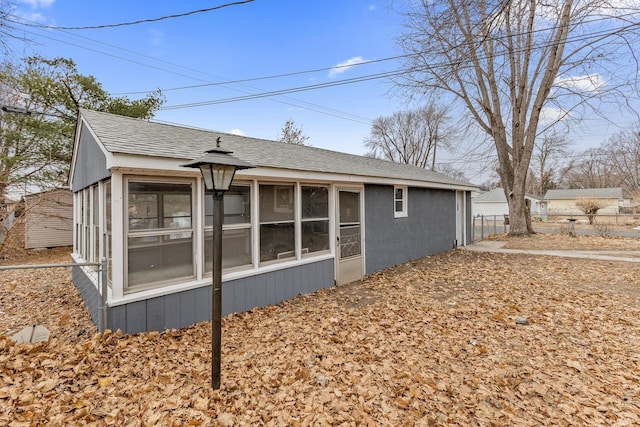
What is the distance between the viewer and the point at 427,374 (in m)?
2.99

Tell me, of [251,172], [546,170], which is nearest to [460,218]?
[251,172]

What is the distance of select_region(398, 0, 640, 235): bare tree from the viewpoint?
8.24m

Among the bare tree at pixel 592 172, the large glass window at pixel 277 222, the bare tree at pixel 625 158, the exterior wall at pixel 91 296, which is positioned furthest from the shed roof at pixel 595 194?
the exterior wall at pixel 91 296

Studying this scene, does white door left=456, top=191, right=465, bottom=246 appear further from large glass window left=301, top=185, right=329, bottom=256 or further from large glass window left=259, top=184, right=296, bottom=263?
large glass window left=259, top=184, right=296, bottom=263

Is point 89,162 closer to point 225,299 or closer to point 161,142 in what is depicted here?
point 161,142

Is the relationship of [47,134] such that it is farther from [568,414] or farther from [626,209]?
[626,209]

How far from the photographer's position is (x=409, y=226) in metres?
8.79

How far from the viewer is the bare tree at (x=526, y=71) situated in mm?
8242

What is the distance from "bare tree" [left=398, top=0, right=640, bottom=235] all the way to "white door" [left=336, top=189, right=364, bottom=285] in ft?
12.9

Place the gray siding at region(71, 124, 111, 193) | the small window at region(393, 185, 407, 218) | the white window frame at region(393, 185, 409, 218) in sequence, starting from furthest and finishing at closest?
the small window at region(393, 185, 407, 218), the white window frame at region(393, 185, 409, 218), the gray siding at region(71, 124, 111, 193)

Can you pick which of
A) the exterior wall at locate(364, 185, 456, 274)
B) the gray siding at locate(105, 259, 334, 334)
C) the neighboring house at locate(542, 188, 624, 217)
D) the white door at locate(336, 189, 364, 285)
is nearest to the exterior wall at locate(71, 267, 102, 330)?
the gray siding at locate(105, 259, 334, 334)

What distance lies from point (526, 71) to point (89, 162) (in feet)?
56.8

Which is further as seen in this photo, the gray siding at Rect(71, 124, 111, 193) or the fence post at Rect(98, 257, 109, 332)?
the gray siding at Rect(71, 124, 111, 193)

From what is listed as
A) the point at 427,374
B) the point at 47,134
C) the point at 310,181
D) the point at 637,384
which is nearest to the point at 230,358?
the point at 427,374
